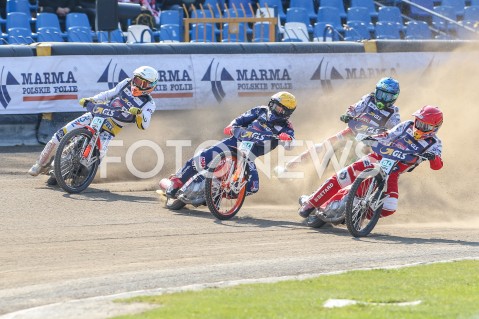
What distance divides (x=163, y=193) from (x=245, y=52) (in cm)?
857

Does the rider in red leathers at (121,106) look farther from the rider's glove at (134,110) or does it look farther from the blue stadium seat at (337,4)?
the blue stadium seat at (337,4)

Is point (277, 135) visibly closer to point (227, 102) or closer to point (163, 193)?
point (163, 193)

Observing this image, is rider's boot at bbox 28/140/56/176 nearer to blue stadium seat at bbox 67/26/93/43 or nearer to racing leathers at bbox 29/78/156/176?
racing leathers at bbox 29/78/156/176

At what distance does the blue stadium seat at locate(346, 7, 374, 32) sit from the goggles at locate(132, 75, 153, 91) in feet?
46.3

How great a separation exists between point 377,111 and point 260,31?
36.0 ft

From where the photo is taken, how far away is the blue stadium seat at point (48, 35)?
23.8 m

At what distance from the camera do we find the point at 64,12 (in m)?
25.3

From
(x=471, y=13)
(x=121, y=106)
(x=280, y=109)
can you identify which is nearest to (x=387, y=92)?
(x=280, y=109)

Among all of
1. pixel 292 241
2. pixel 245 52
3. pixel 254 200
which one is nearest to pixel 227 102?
pixel 245 52

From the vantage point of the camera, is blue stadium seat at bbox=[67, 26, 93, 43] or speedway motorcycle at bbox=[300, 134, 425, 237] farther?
blue stadium seat at bbox=[67, 26, 93, 43]

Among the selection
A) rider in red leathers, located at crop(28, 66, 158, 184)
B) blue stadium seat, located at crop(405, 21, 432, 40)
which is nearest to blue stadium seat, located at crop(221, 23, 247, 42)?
blue stadium seat, located at crop(405, 21, 432, 40)

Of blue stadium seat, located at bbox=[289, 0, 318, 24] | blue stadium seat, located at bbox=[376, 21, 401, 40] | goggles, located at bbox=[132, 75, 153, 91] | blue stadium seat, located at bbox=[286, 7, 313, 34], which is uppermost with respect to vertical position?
blue stadium seat, located at bbox=[289, 0, 318, 24]

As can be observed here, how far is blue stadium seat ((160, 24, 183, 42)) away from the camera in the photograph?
2558cm

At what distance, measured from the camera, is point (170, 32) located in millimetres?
25688
